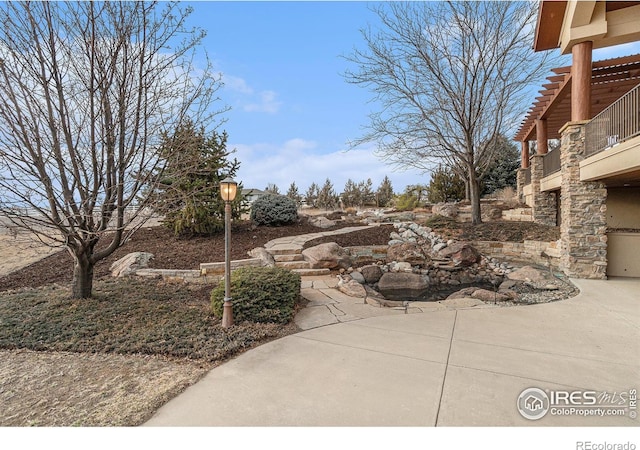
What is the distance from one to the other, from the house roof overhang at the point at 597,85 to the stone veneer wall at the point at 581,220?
10.3ft

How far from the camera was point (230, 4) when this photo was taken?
4.99 m

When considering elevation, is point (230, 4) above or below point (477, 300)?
above

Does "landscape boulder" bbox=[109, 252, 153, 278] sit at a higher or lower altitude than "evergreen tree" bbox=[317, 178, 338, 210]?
lower

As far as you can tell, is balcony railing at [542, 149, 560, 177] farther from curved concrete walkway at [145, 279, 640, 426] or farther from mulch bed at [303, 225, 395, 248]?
curved concrete walkway at [145, 279, 640, 426]

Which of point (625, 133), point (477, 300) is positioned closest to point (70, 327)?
point (477, 300)

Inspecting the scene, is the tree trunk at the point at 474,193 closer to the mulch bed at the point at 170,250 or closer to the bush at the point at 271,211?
the mulch bed at the point at 170,250

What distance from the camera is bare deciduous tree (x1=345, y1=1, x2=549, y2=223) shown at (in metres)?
8.84

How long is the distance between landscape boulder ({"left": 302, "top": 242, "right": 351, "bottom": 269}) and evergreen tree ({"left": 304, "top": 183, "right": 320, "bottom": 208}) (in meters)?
12.3

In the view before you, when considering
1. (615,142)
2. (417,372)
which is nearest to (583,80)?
(615,142)

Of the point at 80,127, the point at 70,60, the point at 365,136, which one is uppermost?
the point at 365,136

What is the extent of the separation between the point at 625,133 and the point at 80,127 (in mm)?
8450

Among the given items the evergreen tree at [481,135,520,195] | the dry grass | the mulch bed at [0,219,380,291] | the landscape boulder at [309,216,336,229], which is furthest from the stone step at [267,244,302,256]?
the evergreen tree at [481,135,520,195]

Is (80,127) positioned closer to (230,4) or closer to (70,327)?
(70,327)
